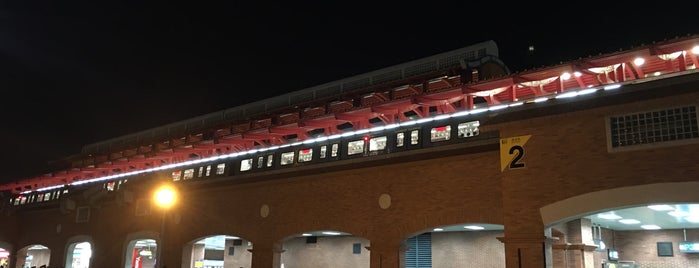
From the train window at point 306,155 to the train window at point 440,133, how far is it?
5.43m

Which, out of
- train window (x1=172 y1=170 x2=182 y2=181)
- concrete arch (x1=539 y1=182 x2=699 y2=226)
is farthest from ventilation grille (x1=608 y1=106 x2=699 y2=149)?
train window (x1=172 y1=170 x2=182 y2=181)

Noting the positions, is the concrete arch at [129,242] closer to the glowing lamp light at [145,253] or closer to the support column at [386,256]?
the glowing lamp light at [145,253]

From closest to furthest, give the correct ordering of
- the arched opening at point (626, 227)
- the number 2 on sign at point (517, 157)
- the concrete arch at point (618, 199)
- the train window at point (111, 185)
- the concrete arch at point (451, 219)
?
1. the concrete arch at point (618, 199)
2. the arched opening at point (626, 227)
3. the number 2 on sign at point (517, 157)
4. the concrete arch at point (451, 219)
5. the train window at point (111, 185)

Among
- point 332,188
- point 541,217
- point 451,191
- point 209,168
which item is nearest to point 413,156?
point 451,191

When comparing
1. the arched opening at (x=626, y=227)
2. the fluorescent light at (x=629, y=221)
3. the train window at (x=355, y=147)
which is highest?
the train window at (x=355, y=147)

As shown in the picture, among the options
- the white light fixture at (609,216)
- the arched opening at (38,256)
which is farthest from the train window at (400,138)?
the arched opening at (38,256)

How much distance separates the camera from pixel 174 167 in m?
27.6

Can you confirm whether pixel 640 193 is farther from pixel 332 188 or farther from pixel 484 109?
pixel 332 188

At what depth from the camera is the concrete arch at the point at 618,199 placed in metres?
10.9

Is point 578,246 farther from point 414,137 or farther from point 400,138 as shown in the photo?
point 400,138

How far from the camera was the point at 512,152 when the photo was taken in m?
13.6

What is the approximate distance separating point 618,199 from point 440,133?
683 centimetres

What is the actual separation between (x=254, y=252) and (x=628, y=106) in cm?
1425

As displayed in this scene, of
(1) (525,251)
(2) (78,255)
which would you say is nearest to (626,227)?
(1) (525,251)
